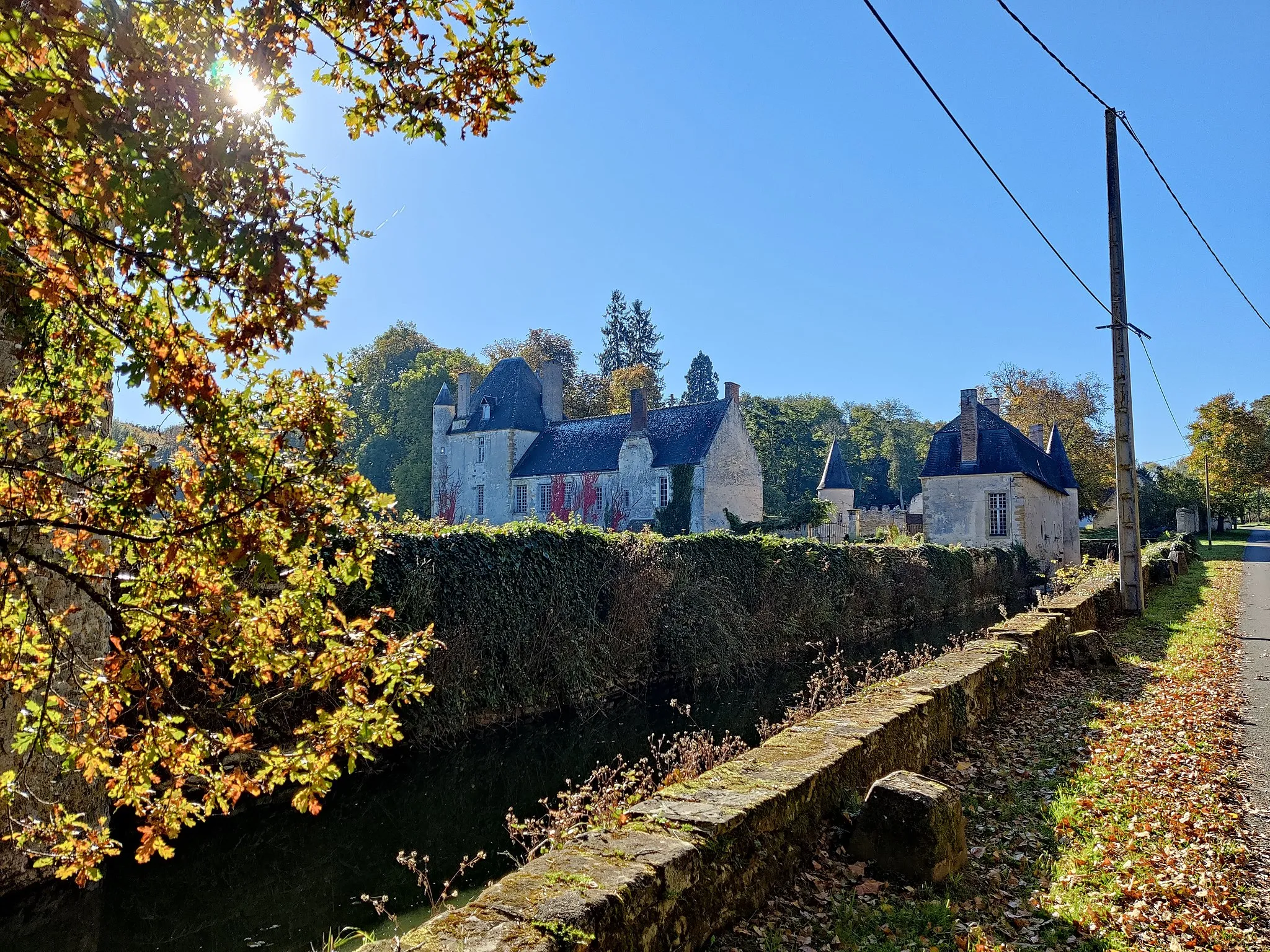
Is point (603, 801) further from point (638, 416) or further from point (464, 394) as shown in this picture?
point (464, 394)

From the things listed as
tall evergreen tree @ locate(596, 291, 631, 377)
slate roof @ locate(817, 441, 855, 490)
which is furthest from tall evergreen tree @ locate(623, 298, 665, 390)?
slate roof @ locate(817, 441, 855, 490)

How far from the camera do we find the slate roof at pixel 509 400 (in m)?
43.8

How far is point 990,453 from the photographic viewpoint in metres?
38.9

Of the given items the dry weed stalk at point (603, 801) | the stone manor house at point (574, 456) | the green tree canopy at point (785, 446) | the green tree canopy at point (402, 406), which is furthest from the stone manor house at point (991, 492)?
the dry weed stalk at point (603, 801)

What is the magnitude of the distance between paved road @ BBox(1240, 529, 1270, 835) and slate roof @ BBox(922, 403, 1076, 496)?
16.2m

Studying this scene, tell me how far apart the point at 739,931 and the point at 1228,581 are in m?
25.0

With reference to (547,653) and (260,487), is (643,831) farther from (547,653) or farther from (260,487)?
(547,653)

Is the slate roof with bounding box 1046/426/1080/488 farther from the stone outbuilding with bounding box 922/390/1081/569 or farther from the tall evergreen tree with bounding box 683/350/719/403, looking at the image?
the tall evergreen tree with bounding box 683/350/719/403

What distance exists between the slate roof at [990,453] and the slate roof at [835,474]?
7532 millimetres

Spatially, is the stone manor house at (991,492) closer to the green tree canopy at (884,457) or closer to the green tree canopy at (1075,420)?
the green tree canopy at (1075,420)

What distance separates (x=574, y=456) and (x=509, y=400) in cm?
563

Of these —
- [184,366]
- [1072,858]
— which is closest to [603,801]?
[1072,858]

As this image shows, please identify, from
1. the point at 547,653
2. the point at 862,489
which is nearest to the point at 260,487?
the point at 547,653

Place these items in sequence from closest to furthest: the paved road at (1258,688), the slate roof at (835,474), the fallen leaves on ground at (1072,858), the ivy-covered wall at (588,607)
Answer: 1. the fallen leaves on ground at (1072,858)
2. the paved road at (1258,688)
3. the ivy-covered wall at (588,607)
4. the slate roof at (835,474)
